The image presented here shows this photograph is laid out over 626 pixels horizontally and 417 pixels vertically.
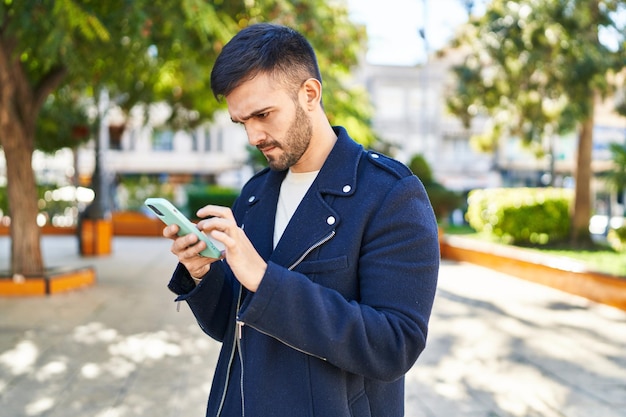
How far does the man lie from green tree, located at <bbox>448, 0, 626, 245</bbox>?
31.1ft

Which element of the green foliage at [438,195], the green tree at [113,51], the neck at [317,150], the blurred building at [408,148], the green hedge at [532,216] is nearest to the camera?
the neck at [317,150]

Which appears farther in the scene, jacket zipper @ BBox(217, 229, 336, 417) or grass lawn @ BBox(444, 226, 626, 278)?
grass lawn @ BBox(444, 226, 626, 278)

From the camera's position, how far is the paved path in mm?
4801

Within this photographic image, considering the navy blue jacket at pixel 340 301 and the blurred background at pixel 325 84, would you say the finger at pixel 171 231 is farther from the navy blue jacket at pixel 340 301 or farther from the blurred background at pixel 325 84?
the blurred background at pixel 325 84

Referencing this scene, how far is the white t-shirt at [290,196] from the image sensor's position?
5.88 ft

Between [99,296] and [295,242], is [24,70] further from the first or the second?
[295,242]

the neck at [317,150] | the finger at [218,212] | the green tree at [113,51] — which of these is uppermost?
the green tree at [113,51]

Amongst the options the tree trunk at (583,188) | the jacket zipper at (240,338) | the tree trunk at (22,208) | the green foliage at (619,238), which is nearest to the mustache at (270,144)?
the jacket zipper at (240,338)

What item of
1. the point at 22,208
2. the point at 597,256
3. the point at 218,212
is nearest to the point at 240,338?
the point at 218,212

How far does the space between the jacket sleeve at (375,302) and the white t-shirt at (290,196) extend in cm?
25

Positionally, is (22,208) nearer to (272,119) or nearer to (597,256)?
(272,119)

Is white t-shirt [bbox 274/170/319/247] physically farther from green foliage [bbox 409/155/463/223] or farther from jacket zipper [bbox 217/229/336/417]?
green foliage [bbox 409/155/463/223]

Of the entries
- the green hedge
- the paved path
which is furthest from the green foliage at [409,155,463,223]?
the paved path

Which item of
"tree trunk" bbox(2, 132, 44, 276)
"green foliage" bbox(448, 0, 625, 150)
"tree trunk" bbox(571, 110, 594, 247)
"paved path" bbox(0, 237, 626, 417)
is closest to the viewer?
"paved path" bbox(0, 237, 626, 417)
